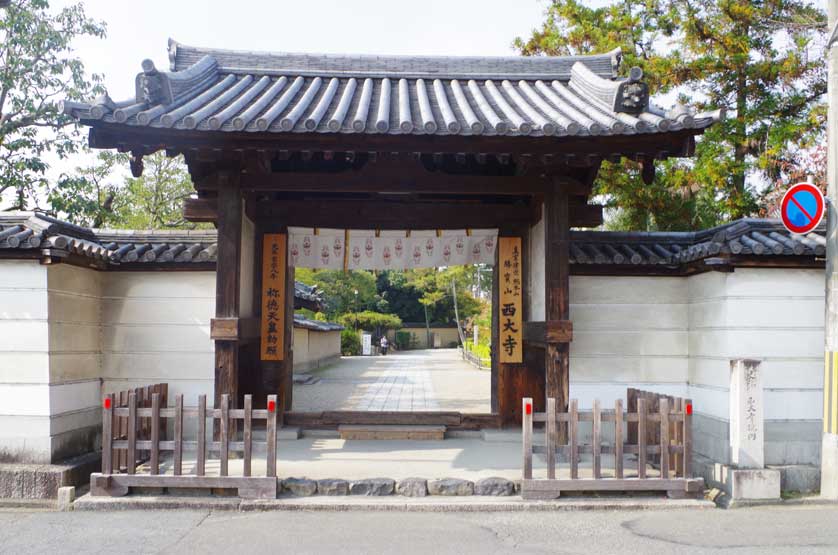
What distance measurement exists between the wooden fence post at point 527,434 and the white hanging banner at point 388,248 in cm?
376

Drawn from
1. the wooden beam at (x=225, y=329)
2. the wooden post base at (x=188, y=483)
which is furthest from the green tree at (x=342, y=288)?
the wooden post base at (x=188, y=483)

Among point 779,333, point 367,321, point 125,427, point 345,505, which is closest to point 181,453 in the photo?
point 125,427

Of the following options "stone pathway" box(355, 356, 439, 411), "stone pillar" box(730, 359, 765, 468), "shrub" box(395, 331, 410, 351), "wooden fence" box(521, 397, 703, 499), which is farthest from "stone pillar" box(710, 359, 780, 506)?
"shrub" box(395, 331, 410, 351)

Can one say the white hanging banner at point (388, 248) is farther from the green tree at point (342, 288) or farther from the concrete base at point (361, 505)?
the green tree at point (342, 288)

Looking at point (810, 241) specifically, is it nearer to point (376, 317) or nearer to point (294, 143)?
point (294, 143)

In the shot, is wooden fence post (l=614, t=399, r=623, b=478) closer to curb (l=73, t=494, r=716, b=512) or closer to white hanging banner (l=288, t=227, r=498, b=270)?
curb (l=73, t=494, r=716, b=512)

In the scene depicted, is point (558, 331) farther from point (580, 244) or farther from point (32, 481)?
point (32, 481)

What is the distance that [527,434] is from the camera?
6754 mm

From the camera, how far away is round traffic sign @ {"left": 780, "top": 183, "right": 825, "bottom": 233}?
24.7 ft

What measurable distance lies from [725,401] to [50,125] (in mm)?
16129

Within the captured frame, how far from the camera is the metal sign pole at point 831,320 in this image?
23.7ft

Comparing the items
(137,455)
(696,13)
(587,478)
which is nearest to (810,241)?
(587,478)

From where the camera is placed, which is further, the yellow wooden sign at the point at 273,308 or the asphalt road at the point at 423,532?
the yellow wooden sign at the point at 273,308

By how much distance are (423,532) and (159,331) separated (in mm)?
4873
